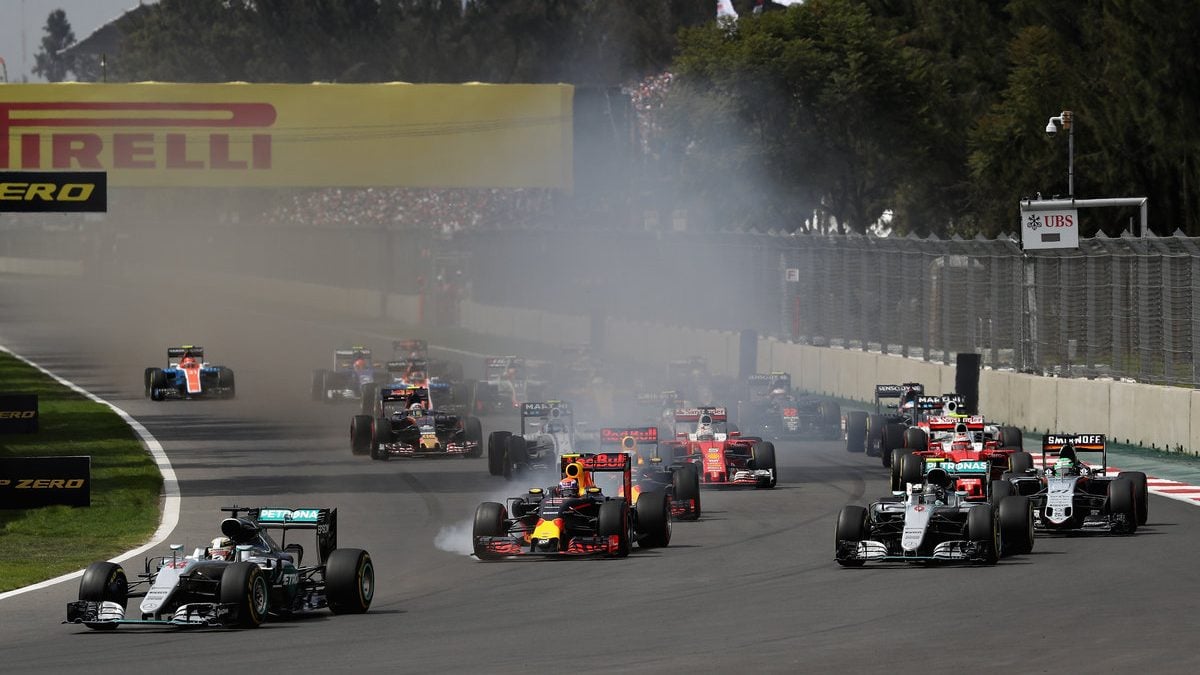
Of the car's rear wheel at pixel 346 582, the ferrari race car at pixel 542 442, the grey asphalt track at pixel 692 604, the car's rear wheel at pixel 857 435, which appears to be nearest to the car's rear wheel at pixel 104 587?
the grey asphalt track at pixel 692 604

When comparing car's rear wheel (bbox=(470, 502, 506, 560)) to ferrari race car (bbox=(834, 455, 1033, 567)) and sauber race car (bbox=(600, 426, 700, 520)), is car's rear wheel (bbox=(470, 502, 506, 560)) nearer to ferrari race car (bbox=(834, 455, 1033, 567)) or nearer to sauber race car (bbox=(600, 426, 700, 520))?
sauber race car (bbox=(600, 426, 700, 520))

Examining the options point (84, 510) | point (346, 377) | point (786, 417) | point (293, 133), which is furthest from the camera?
point (293, 133)

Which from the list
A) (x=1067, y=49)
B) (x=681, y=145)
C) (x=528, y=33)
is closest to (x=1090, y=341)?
(x=1067, y=49)

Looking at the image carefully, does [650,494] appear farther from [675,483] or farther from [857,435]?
[857,435]

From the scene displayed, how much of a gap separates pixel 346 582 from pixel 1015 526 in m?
6.43

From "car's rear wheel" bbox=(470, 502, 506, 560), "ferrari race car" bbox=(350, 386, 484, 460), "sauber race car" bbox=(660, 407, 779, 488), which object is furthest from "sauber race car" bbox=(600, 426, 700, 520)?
"ferrari race car" bbox=(350, 386, 484, 460)

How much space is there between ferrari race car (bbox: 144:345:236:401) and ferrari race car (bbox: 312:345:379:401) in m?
2.20

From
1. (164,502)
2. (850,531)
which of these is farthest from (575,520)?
(164,502)

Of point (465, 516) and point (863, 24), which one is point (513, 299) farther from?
point (465, 516)

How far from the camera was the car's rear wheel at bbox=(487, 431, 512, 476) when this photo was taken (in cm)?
2956

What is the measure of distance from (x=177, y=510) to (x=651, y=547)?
7.40 meters

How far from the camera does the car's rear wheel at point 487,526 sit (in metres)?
21.4

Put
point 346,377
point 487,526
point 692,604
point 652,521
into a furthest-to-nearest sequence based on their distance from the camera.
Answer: point 346,377, point 652,521, point 487,526, point 692,604

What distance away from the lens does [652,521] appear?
72.1 feet
